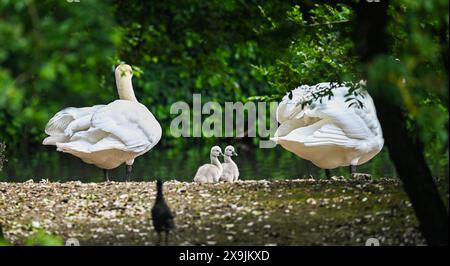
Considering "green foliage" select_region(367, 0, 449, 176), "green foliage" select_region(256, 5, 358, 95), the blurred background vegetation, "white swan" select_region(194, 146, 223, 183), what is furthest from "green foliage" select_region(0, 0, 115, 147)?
"white swan" select_region(194, 146, 223, 183)

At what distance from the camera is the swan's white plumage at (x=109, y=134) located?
10.9 metres

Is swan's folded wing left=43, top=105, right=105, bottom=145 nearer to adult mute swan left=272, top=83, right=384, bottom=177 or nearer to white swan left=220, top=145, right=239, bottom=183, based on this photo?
white swan left=220, top=145, right=239, bottom=183

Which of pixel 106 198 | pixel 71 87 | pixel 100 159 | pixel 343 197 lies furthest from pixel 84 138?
pixel 71 87

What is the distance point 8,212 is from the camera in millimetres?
9219

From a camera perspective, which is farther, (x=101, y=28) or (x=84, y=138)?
(x=84, y=138)

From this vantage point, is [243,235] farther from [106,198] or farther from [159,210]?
[106,198]

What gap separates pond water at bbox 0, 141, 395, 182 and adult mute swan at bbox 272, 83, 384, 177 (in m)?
2.58

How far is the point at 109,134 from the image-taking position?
11.0 metres

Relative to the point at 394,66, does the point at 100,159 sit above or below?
above

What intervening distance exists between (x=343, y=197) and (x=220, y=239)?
1520 millimetres

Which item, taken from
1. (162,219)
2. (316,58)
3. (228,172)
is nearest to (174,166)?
(228,172)

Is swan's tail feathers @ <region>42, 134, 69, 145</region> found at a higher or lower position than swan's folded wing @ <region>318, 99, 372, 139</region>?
higher

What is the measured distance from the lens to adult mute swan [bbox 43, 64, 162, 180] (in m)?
11.0
